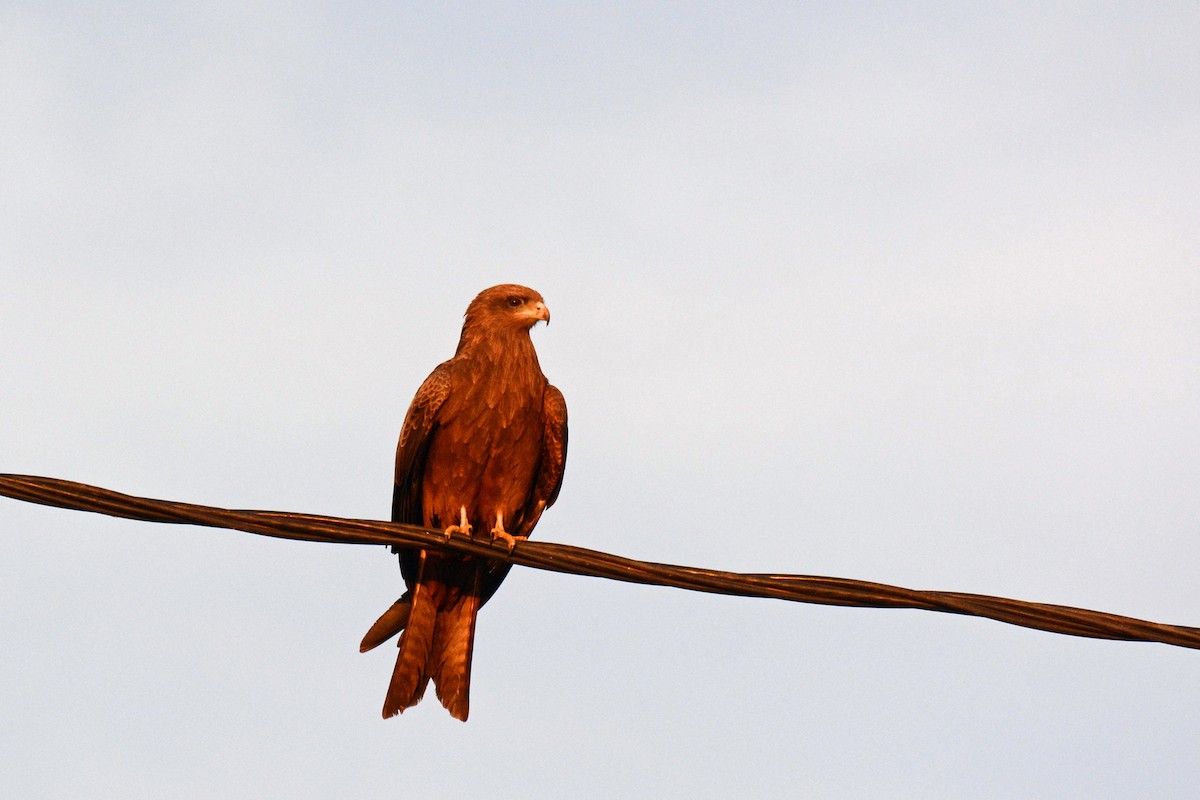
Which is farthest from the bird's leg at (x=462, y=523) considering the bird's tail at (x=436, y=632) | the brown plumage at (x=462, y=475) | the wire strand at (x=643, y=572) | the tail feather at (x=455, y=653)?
the wire strand at (x=643, y=572)

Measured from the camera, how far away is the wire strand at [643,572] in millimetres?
4977

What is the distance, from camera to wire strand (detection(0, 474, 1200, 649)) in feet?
16.3

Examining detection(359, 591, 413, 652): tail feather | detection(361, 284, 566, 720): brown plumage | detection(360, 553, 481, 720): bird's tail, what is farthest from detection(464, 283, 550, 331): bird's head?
detection(359, 591, 413, 652): tail feather

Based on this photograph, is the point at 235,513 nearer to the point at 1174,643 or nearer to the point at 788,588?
the point at 788,588

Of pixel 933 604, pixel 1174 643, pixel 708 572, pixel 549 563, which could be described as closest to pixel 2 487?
pixel 549 563

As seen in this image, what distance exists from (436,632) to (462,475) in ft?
3.22

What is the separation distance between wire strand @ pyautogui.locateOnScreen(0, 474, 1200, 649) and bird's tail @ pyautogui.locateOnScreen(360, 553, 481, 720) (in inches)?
105

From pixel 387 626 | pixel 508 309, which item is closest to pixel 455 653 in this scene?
pixel 387 626

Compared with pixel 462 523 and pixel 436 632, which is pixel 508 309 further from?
pixel 436 632

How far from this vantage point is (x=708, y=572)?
527cm

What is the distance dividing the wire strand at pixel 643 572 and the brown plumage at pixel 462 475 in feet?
9.89

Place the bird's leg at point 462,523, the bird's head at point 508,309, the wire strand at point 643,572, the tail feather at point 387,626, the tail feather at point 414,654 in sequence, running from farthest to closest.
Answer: the bird's head at point 508,309 < the bird's leg at point 462,523 < the tail feather at point 414,654 < the tail feather at point 387,626 < the wire strand at point 643,572

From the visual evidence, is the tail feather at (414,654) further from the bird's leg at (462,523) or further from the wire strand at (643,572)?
Result: the wire strand at (643,572)

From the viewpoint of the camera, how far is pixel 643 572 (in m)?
5.32
